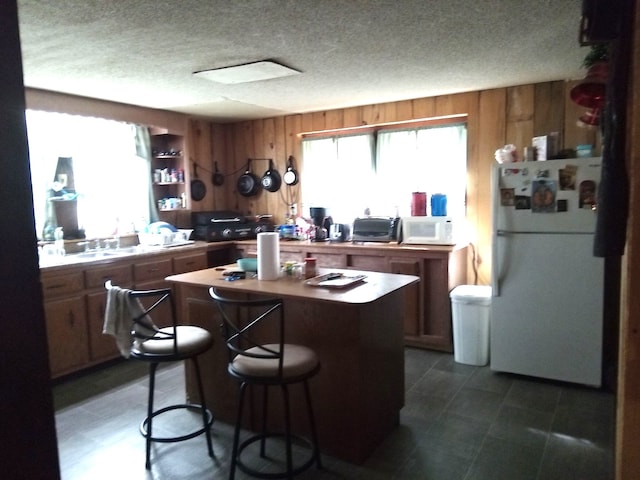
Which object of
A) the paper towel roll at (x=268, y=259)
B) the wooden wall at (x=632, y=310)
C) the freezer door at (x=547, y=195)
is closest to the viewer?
the wooden wall at (x=632, y=310)

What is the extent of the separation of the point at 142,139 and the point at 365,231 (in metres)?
2.40

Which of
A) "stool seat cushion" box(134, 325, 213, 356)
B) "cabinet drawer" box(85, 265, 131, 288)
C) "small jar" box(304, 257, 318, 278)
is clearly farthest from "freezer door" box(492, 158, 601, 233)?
"cabinet drawer" box(85, 265, 131, 288)

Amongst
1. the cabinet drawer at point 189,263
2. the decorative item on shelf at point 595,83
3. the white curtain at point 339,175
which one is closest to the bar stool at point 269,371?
the decorative item on shelf at point 595,83

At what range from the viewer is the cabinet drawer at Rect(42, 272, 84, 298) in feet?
10.5

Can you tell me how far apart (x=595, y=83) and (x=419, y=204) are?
2259 millimetres

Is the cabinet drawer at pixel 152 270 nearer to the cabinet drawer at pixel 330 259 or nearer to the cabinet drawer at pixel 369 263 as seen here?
the cabinet drawer at pixel 330 259

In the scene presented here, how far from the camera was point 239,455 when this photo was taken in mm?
2289

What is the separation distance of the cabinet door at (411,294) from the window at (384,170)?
0.73 meters

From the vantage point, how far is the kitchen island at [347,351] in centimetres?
218

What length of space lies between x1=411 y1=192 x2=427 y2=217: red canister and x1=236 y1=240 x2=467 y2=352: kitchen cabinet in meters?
0.39

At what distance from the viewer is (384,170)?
450 centimetres

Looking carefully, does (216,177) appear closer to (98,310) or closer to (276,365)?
(98,310)

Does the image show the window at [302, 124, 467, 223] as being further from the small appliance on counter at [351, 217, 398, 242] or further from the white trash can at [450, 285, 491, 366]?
the white trash can at [450, 285, 491, 366]

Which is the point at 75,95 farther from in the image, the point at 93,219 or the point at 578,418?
the point at 578,418
